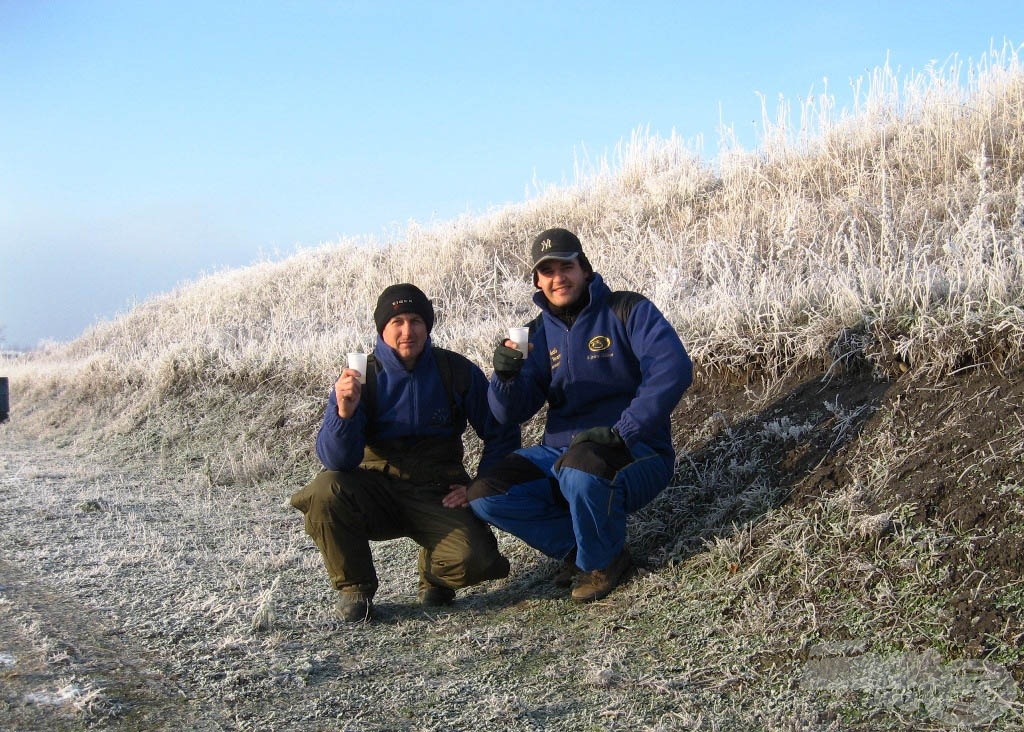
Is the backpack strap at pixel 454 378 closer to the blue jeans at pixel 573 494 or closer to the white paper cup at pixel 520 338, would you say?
the blue jeans at pixel 573 494

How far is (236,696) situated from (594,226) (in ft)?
29.6

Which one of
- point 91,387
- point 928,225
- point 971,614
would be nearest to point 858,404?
point 971,614

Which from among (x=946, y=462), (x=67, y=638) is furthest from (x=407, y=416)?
(x=946, y=462)

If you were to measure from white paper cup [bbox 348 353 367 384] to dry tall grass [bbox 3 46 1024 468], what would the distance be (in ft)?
8.25

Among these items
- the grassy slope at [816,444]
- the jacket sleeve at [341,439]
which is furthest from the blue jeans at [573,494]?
the jacket sleeve at [341,439]

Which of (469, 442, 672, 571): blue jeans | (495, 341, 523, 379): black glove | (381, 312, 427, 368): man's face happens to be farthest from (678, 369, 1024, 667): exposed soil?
(381, 312, 427, 368): man's face

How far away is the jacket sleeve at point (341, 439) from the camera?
14.2 ft

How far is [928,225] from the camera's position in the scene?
7207 millimetres

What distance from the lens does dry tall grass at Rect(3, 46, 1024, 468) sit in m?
5.00

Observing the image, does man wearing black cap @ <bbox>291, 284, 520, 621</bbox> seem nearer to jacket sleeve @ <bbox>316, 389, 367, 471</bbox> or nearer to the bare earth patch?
jacket sleeve @ <bbox>316, 389, 367, 471</bbox>

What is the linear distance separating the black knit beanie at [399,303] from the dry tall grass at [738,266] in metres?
2.18

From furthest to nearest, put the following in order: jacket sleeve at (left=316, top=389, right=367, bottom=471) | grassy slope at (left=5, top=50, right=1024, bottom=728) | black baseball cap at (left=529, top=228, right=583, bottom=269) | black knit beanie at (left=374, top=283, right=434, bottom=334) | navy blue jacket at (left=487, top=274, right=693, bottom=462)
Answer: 1. black knit beanie at (left=374, top=283, right=434, bottom=334)
2. black baseball cap at (left=529, top=228, right=583, bottom=269)
3. jacket sleeve at (left=316, top=389, right=367, bottom=471)
4. navy blue jacket at (left=487, top=274, right=693, bottom=462)
5. grassy slope at (left=5, top=50, right=1024, bottom=728)

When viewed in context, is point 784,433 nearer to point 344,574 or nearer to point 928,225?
point 344,574

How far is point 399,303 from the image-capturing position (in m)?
4.55
